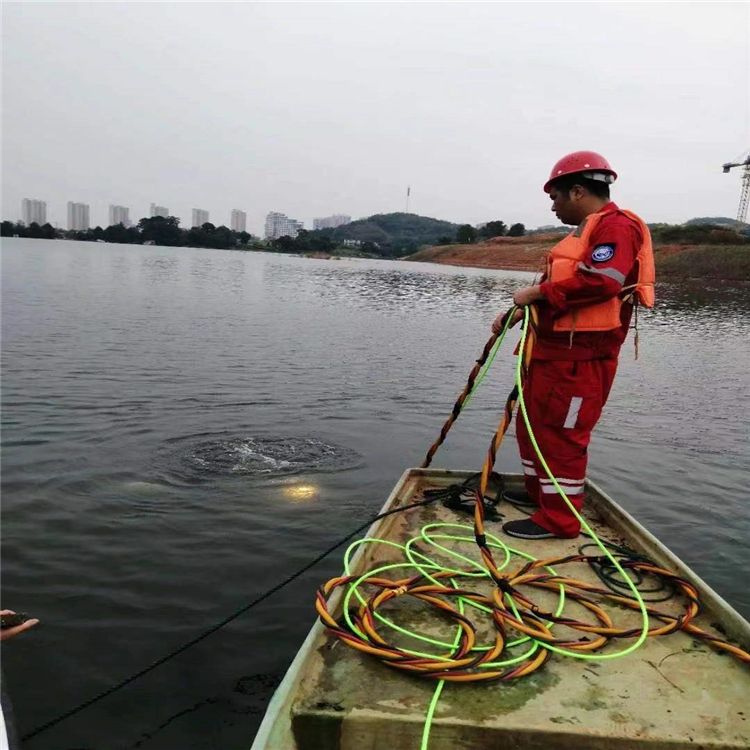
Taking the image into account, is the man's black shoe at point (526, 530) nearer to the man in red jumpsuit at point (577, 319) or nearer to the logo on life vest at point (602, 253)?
the man in red jumpsuit at point (577, 319)

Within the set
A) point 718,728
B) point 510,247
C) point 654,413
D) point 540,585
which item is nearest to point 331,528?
point 540,585

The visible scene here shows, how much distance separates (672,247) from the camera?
6794cm

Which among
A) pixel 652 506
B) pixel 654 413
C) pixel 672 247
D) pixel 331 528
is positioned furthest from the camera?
pixel 672 247

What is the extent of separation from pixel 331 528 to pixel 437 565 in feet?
7.54

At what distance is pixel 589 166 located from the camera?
4.27 meters

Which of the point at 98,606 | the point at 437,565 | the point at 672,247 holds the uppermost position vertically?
the point at 672,247

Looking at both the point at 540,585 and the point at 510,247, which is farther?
the point at 510,247

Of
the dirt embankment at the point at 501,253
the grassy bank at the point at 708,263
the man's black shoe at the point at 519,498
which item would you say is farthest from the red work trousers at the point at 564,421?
the dirt embankment at the point at 501,253

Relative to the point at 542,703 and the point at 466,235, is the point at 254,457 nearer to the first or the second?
the point at 542,703

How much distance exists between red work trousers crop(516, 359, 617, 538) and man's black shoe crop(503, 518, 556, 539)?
38mm

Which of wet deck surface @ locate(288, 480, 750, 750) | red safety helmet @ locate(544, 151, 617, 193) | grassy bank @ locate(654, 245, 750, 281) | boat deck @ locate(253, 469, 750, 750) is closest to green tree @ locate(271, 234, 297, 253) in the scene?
grassy bank @ locate(654, 245, 750, 281)

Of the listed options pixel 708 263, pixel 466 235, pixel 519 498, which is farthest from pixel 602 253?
pixel 466 235

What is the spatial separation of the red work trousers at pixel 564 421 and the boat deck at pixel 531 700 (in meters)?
1.06

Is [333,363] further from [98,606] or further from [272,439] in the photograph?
[98,606]
